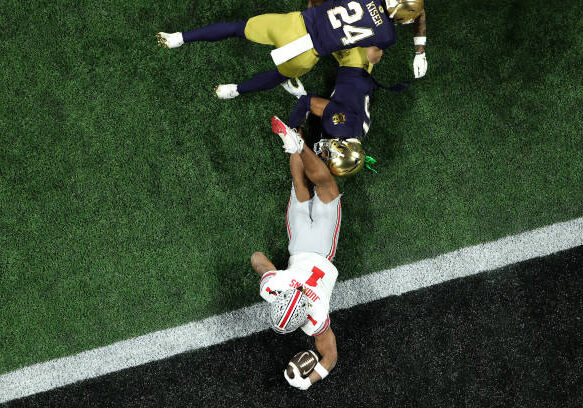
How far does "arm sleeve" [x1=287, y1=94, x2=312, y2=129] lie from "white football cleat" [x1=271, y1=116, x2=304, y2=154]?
1.47ft

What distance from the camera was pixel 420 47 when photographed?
3781mm

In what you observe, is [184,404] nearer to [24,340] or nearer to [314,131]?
[24,340]

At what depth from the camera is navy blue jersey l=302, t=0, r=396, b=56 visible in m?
3.28

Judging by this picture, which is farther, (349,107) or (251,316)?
(251,316)

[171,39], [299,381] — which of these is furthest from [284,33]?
[299,381]

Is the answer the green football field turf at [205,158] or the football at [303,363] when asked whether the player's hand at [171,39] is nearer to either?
the green football field turf at [205,158]

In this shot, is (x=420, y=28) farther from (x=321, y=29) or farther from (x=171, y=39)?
(x=171, y=39)

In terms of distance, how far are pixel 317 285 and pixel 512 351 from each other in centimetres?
182

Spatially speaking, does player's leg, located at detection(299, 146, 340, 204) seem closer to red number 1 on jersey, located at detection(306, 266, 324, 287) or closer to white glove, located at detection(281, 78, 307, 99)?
red number 1 on jersey, located at detection(306, 266, 324, 287)

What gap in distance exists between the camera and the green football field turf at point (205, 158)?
12.4 ft

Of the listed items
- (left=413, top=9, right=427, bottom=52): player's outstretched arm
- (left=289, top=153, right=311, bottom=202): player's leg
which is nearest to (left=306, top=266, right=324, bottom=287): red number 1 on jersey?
(left=289, top=153, right=311, bottom=202): player's leg

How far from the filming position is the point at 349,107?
346 cm

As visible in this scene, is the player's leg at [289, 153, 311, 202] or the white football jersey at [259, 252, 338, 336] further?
the player's leg at [289, 153, 311, 202]

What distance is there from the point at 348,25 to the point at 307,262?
170cm
